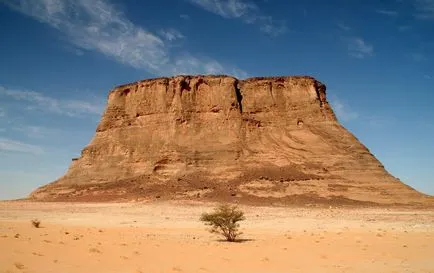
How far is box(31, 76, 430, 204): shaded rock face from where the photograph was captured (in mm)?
47875

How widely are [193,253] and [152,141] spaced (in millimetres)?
50525

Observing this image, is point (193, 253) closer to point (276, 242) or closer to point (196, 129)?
point (276, 242)

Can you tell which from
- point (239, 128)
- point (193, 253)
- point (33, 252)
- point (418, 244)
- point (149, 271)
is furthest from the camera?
point (239, 128)

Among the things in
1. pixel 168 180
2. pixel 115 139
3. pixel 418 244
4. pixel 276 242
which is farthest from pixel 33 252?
pixel 115 139

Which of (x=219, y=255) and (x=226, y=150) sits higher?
(x=226, y=150)

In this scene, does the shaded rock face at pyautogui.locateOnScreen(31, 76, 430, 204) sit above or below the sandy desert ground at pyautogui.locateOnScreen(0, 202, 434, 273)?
above

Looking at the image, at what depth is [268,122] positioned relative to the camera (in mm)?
62625

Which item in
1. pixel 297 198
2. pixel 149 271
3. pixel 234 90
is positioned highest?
pixel 234 90

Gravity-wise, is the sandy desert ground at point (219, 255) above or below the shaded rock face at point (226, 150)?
below

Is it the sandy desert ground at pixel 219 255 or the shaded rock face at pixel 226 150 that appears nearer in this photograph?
the sandy desert ground at pixel 219 255

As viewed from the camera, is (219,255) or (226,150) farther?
(226,150)

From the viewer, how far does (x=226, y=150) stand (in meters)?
57.2

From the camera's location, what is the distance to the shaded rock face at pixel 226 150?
157 ft

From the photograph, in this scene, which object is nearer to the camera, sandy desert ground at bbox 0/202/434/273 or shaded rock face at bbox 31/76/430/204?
sandy desert ground at bbox 0/202/434/273
